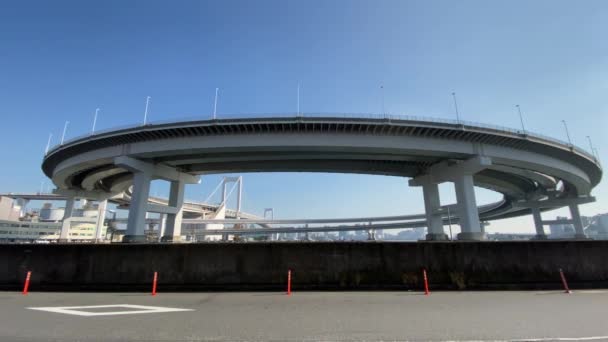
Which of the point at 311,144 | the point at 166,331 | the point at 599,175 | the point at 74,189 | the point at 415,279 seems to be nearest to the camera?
the point at 166,331

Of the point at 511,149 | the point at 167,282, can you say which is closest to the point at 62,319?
the point at 167,282

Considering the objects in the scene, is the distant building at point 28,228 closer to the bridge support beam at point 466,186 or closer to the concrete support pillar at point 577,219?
the bridge support beam at point 466,186

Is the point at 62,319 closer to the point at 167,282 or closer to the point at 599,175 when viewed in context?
the point at 167,282

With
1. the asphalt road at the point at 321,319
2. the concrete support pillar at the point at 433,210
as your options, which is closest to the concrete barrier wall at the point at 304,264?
the asphalt road at the point at 321,319

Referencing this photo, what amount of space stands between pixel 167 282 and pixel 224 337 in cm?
854

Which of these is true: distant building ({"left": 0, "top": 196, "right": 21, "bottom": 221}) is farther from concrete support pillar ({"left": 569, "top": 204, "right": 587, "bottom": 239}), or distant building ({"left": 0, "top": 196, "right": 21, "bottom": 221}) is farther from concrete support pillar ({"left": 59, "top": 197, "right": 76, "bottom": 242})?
concrete support pillar ({"left": 569, "top": 204, "right": 587, "bottom": 239})

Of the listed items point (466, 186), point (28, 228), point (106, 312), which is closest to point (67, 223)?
point (106, 312)

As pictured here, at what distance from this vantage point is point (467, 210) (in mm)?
29906

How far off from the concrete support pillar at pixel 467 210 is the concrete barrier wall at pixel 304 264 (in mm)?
16387

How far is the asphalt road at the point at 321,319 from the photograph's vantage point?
5930mm

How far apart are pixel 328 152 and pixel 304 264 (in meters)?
17.6

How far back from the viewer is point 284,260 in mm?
13023

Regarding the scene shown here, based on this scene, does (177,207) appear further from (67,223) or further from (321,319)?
(321,319)

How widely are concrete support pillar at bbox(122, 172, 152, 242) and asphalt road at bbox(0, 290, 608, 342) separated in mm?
20081
